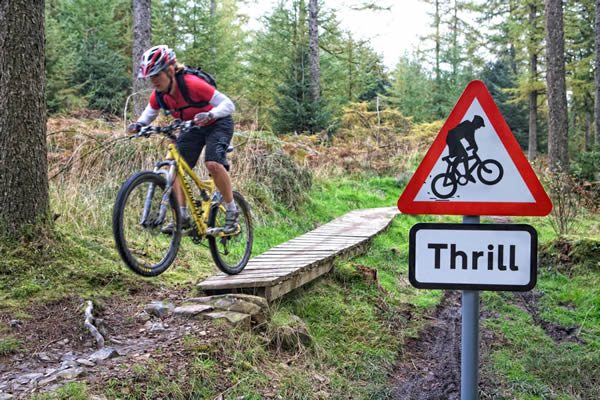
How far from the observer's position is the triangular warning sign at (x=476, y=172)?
2.07 metres

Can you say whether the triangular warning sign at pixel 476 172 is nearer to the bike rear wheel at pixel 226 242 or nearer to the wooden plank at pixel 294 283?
the wooden plank at pixel 294 283

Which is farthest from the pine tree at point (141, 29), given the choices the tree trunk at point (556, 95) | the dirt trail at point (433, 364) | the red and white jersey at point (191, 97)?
the tree trunk at point (556, 95)

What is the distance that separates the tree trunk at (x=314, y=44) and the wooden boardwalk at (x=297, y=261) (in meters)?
8.40

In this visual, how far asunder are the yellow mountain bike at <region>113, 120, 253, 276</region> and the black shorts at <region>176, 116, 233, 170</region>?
0.16 metres

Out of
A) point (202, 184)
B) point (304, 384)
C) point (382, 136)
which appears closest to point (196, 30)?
point (382, 136)

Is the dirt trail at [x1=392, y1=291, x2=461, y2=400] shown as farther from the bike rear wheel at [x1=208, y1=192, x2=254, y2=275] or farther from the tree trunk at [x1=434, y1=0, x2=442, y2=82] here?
the tree trunk at [x1=434, y1=0, x2=442, y2=82]

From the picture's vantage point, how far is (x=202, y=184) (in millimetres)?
4574

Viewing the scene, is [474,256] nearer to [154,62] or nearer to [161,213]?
[161,213]

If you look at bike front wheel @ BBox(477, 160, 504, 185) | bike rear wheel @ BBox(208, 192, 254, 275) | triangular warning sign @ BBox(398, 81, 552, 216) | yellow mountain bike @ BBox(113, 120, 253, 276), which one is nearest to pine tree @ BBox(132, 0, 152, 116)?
bike rear wheel @ BBox(208, 192, 254, 275)

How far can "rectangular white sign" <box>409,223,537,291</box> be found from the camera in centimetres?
195

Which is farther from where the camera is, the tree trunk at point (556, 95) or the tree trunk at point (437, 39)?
the tree trunk at point (437, 39)

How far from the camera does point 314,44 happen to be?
55.4 ft

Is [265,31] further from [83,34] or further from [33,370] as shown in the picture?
[33,370]

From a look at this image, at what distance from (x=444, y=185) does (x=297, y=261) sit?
3.24 metres
